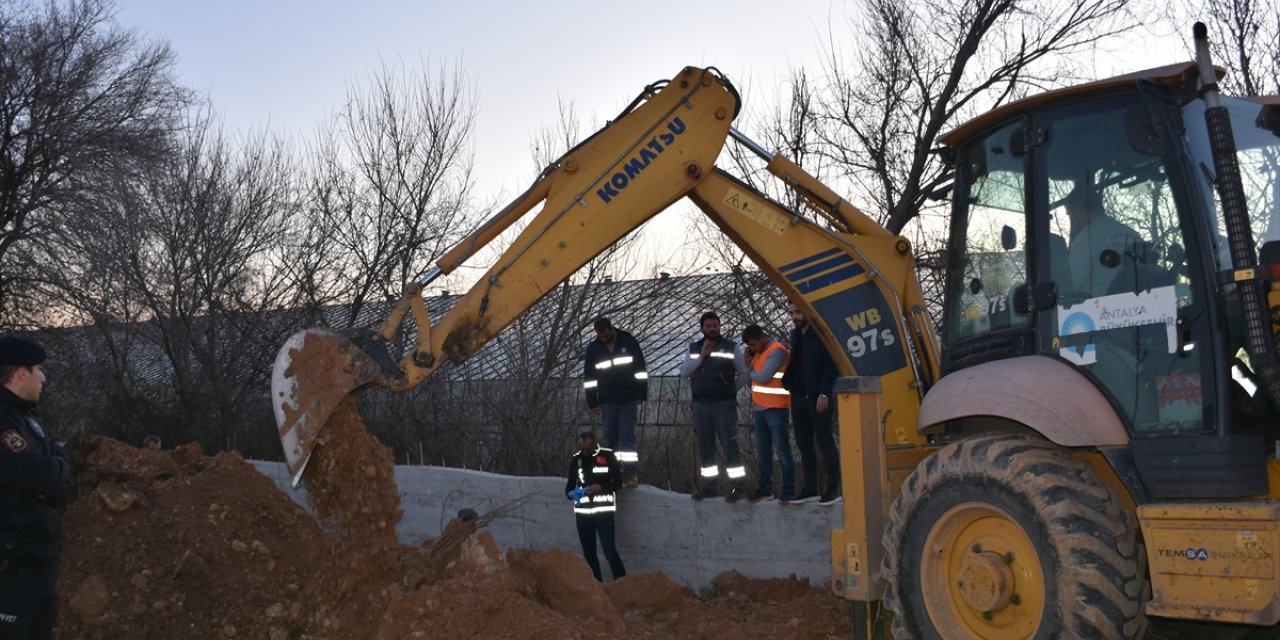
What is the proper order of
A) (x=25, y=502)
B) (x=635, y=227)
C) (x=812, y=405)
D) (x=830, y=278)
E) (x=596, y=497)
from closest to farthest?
(x=25, y=502) < (x=830, y=278) < (x=635, y=227) < (x=812, y=405) < (x=596, y=497)

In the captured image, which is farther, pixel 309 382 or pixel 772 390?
pixel 772 390

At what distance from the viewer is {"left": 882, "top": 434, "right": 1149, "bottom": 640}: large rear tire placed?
15.0 ft

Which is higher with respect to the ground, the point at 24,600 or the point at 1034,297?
the point at 1034,297

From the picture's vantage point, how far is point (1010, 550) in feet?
16.5

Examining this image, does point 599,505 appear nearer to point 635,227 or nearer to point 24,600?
point 635,227

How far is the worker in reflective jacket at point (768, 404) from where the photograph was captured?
31.7 ft

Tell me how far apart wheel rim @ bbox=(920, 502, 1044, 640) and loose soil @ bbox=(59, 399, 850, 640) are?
85.2 inches

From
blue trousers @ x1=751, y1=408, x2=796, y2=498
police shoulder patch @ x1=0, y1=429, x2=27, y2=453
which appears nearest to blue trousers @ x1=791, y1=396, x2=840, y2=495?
blue trousers @ x1=751, y1=408, x2=796, y2=498

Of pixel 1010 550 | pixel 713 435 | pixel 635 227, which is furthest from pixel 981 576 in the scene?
pixel 713 435

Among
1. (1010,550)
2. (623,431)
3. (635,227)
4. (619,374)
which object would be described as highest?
A: (635,227)

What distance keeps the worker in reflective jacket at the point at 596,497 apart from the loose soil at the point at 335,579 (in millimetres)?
1147

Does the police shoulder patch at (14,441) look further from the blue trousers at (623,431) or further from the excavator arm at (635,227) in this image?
the blue trousers at (623,431)

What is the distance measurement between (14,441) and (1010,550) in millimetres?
4365

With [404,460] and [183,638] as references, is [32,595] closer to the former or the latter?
[183,638]
